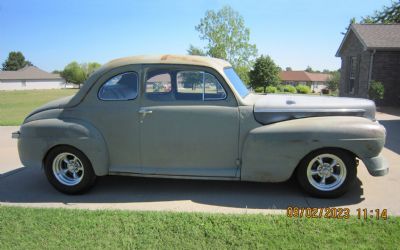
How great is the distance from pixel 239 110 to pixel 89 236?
7.57ft

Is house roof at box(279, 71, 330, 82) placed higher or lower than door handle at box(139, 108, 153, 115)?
higher

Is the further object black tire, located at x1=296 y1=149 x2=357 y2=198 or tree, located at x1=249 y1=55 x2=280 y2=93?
tree, located at x1=249 y1=55 x2=280 y2=93

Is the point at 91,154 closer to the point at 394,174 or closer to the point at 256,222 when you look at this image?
the point at 256,222

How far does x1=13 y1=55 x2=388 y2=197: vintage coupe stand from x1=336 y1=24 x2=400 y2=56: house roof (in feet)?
50.0

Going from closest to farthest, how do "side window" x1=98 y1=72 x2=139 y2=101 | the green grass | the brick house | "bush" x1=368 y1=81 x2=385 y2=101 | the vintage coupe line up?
the green grass < the vintage coupe < "side window" x1=98 y1=72 x2=139 y2=101 < "bush" x1=368 y1=81 x2=385 y2=101 < the brick house

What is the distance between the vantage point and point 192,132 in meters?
4.51

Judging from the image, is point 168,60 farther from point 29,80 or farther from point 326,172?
point 29,80

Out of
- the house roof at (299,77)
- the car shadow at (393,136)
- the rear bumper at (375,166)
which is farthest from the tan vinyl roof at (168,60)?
the house roof at (299,77)

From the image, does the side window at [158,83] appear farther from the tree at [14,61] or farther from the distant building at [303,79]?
the tree at [14,61]

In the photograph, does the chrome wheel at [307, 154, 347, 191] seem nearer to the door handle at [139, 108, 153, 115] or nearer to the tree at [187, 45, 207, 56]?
the door handle at [139, 108, 153, 115]

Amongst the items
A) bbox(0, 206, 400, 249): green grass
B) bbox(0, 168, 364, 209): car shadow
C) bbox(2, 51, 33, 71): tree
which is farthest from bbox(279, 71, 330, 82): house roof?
bbox(0, 206, 400, 249): green grass

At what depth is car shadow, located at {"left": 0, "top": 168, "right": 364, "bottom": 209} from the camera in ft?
14.4

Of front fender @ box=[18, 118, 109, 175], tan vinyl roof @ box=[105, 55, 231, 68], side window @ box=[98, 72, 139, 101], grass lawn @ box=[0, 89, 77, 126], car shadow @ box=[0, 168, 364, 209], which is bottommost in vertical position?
grass lawn @ box=[0, 89, 77, 126]

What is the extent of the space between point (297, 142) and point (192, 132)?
4.40 ft
